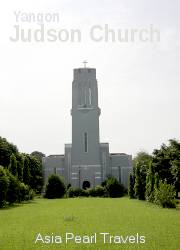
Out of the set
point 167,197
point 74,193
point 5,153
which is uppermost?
point 5,153

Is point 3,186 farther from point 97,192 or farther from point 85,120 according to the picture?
point 85,120

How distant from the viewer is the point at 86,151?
54688mm

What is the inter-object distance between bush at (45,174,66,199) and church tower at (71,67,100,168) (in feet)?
35.9

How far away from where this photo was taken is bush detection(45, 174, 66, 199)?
43.1 metres

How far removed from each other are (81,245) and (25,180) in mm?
29480

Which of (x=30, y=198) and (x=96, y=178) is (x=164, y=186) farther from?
(x=96, y=178)

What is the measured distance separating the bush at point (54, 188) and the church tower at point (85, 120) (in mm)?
10949

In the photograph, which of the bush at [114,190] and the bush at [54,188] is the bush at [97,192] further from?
the bush at [54,188]

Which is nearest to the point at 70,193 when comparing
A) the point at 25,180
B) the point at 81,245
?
the point at 25,180

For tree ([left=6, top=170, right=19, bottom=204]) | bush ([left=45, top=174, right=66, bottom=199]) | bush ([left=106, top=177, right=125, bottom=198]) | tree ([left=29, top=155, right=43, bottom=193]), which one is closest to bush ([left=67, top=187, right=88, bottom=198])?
bush ([left=45, top=174, right=66, bottom=199])

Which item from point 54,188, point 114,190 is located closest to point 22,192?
point 54,188

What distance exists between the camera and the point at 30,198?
1513 inches

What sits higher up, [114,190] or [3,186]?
[3,186]

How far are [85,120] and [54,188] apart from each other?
47.0ft
